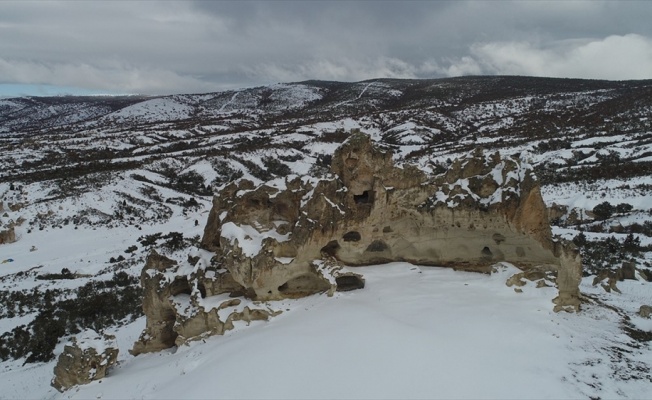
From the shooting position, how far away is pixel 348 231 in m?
15.8

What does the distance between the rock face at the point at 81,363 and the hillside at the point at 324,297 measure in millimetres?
504

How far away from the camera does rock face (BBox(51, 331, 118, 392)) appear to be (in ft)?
41.3

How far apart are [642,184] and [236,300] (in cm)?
3852

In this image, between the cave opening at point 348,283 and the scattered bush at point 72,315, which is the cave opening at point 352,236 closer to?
the cave opening at point 348,283

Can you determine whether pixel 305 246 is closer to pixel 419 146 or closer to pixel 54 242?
pixel 54 242

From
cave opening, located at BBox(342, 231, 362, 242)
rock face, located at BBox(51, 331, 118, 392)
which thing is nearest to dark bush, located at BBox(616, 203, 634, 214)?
cave opening, located at BBox(342, 231, 362, 242)

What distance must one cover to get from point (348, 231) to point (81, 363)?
28.9 feet

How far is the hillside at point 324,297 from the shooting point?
32.8 ft

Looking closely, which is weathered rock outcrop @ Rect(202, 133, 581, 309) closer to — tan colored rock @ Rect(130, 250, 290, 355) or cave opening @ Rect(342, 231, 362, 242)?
cave opening @ Rect(342, 231, 362, 242)

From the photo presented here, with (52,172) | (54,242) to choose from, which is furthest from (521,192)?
(52,172)

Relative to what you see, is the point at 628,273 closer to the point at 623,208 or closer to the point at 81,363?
the point at 623,208

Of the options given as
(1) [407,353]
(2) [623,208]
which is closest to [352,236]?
(1) [407,353]

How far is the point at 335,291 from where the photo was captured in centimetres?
1455

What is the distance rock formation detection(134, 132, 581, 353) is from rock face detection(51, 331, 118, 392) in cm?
180
